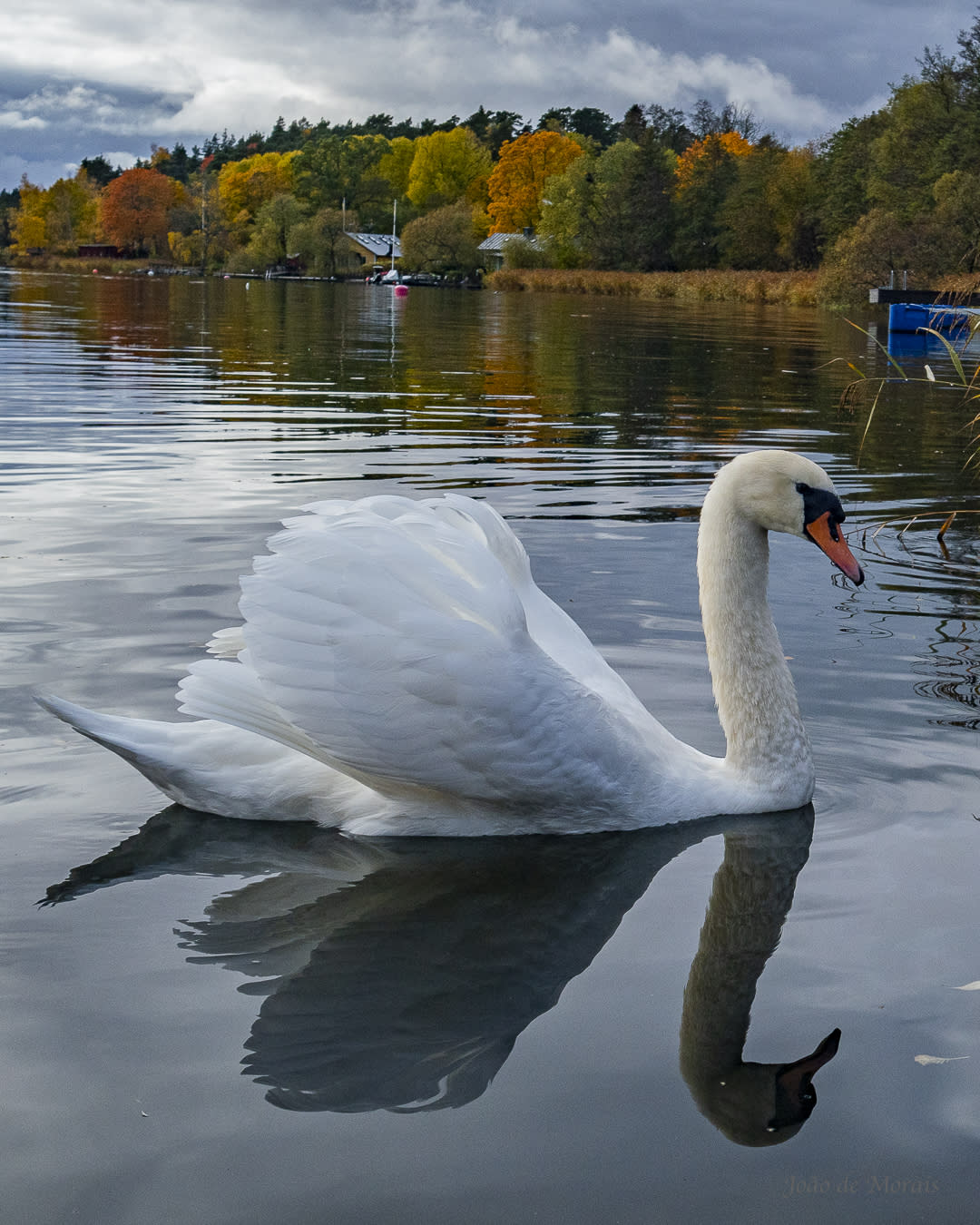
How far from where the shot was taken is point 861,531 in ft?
30.3

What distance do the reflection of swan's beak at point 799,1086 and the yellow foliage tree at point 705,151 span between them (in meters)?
91.1

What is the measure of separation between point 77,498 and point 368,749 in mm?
6124

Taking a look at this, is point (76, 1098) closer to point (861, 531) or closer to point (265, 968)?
point (265, 968)

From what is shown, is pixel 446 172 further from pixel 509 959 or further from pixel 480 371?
pixel 509 959

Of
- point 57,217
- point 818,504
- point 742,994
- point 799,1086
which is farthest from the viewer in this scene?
point 57,217

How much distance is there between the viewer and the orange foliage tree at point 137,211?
145 m

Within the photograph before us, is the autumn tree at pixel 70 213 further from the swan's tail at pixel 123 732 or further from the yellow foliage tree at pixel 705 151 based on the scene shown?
the swan's tail at pixel 123 732

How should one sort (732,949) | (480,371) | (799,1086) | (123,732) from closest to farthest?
(799,1086)
(732,949)
(123,732)
(480,371)

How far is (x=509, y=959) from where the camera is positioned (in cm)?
373

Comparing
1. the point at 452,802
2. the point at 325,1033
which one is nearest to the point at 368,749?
the point at 452,802

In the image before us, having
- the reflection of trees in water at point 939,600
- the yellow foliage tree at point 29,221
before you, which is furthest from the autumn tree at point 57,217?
the reflection of trees in water at point 939,600

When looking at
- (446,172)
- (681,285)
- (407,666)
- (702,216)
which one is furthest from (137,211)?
(407,666)

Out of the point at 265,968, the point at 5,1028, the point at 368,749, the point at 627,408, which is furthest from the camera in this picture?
the point at 627,408

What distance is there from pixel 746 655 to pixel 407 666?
1323mm
